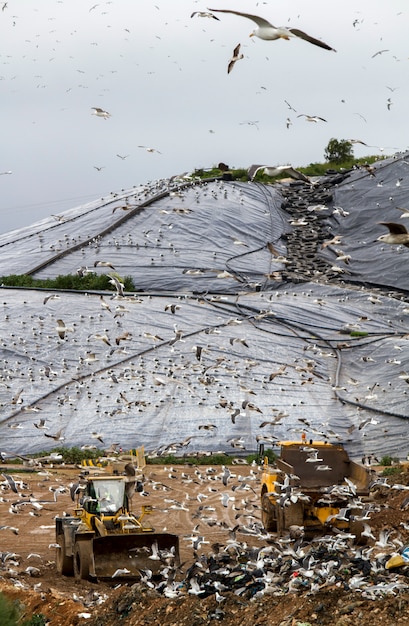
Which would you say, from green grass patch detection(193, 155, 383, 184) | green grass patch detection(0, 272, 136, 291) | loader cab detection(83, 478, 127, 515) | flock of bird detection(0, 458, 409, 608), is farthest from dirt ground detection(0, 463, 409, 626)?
green grass patch detection(193, 155, 383, 184)

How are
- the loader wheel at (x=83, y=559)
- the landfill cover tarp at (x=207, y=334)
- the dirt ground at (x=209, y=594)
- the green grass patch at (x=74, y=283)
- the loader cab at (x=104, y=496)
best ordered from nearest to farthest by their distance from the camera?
the dirt ground at (x=209, y=594), the loader wheel at (x=83, y=559), the loader cab at (x=104, y=496), the landfill cover tarp at (x=207, y=334), the green grass patch at (x=74, y=283)

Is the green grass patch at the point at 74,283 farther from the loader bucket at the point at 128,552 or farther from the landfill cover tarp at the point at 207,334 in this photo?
the loader bucket at the point at 128,552

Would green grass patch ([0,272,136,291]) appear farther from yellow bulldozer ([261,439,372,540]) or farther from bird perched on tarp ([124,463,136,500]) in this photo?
bird perched on tarp ([124,463,136,500])

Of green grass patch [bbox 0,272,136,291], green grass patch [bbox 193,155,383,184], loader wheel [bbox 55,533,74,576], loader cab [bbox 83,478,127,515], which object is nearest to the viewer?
loader wheel [bbox 55,533,74,576]

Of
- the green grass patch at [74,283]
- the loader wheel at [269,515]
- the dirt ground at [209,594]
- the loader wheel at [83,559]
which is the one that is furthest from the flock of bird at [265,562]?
the green grass patch at [74,283]

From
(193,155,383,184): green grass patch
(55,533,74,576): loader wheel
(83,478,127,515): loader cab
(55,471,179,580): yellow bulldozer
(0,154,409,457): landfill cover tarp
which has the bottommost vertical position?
(55,533,74,576): loader wheel

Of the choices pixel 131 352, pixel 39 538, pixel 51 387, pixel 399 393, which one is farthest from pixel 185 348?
pixel 39 538

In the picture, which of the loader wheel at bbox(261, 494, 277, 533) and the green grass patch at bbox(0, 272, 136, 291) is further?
the green grass patch at bbox(0, 272, 136, 291)
